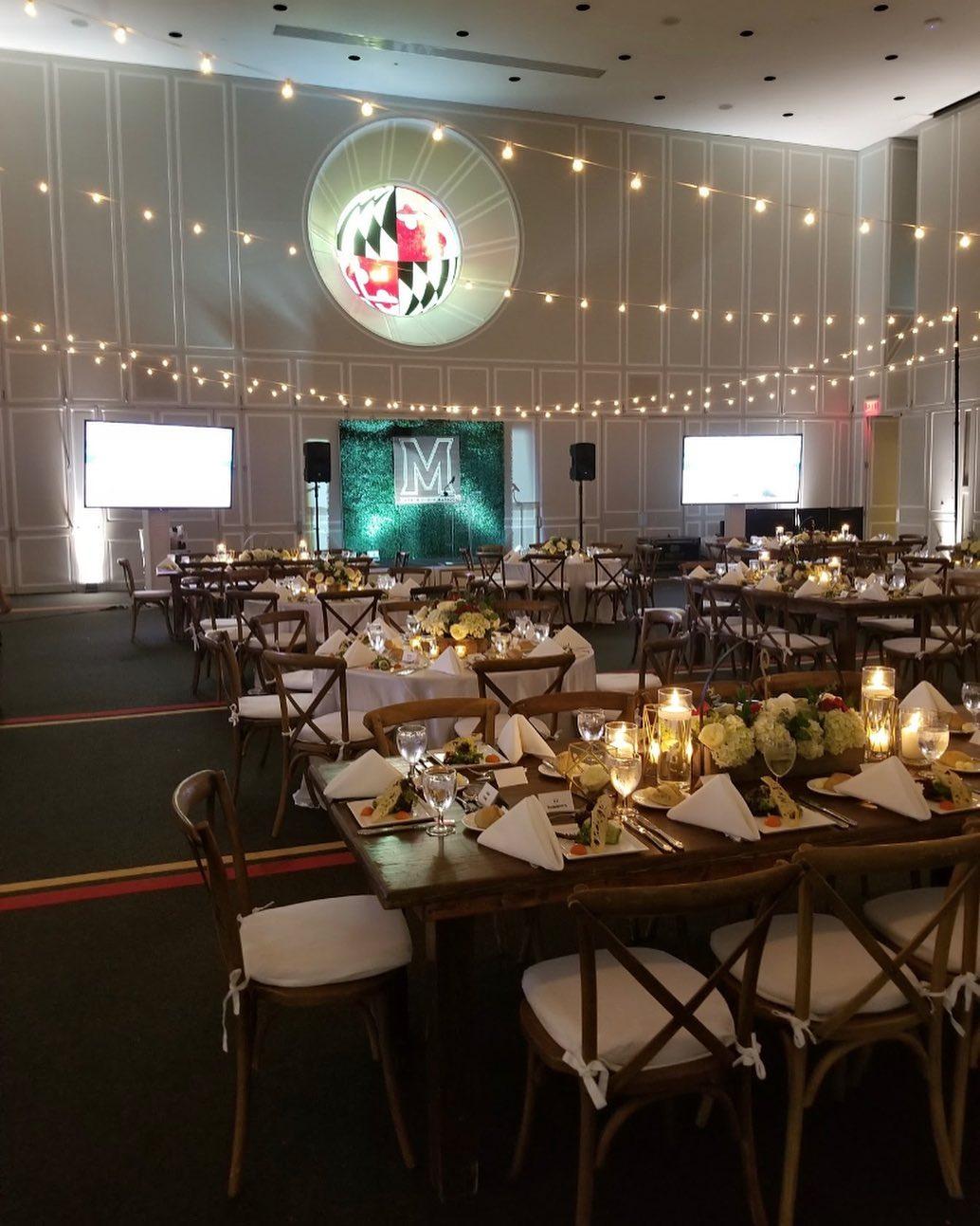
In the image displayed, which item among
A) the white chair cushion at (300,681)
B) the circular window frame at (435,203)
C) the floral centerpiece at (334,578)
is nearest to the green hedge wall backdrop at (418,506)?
the circular window frame at (435,203)

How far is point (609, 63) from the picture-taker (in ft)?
43.4

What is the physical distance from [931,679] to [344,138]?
452 inches

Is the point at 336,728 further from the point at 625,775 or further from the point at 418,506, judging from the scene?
the point at 418,506

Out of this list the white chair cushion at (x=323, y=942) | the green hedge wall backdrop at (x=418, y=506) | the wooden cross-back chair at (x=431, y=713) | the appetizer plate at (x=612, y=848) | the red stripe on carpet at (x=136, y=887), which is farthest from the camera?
the green hedge wall backdrop at (x=418, y=506)

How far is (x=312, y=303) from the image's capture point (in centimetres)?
1436

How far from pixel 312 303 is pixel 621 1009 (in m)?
13.7

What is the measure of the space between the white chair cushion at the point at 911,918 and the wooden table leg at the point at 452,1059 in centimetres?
104

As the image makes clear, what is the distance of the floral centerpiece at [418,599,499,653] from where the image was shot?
4887mm

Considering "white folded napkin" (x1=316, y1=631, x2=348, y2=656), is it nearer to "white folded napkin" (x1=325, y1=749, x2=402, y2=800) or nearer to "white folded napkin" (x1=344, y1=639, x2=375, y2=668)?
"white folded napkin" (x1=344, y1=639, x2=375, y2=668)

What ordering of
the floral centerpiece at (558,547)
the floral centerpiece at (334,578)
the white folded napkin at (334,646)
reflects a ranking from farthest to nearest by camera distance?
the floral centerpiece at (558,547)
the floral centerpiece at (334,578)
the white folded napkin at (334,646)

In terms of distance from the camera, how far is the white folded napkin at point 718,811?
88.1 inches

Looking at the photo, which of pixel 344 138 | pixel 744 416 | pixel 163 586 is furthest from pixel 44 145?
pixel 744 416

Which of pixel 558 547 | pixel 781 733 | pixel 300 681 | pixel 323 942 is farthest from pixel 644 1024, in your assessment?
pixel 558 547

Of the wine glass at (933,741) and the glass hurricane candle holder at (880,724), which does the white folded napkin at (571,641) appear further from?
the wine glass at (933,741)
